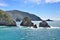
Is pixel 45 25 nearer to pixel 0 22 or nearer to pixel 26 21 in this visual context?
pixel 26 21

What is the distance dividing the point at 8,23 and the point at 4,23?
395cm

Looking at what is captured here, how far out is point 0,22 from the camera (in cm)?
19900

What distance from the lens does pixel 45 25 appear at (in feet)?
562

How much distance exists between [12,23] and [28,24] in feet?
62.9

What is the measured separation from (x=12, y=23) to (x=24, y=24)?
1399 cm

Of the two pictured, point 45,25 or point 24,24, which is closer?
point 45,25

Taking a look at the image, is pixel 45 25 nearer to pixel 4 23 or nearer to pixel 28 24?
pixel 28 24

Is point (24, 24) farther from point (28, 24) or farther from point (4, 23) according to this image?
point (4, 23)

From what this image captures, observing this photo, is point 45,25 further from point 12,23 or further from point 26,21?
point 12,23

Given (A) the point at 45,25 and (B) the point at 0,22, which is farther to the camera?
(B) the point at 0,22

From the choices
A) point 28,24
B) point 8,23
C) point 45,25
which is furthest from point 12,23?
point 45,25

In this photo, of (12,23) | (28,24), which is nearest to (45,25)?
(28,24)

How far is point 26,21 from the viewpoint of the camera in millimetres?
192500

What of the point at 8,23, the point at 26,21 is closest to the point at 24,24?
the point at 26,21
